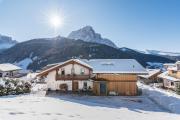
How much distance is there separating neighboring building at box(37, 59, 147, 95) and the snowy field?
10.6 ft

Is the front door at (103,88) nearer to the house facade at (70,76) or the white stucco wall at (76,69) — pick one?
the house facade at (70,76)

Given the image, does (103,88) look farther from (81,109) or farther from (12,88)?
(81,109)

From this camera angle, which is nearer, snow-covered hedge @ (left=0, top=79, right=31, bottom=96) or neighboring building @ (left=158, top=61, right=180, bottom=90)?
snow-covered hedge @ (left=0, top=79, right=31, bottom=96)

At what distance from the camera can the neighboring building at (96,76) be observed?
164 ft

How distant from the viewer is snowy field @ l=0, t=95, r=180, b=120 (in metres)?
27.2

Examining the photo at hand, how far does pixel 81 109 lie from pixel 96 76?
17624mm

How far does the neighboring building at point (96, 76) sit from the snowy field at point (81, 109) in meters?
3.22

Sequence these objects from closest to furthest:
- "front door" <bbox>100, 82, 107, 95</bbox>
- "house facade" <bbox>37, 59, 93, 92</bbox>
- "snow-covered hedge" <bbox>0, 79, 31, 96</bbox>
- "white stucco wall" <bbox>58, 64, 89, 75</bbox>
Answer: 1. "snow-covered hedge" <bbox>0, 79, 31, 96</bbox>
2. "front door" <bbox>100, 82, 107, 95</bbox>
3. "house facade" <bbox>37, 59, 93, 92</bbox>
4. "white stucco wall" <bbox>58, 64, 89, 75</bbox>

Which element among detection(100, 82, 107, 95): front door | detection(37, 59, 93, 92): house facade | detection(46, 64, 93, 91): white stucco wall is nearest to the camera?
detection(100, 82, 107, 95): front door

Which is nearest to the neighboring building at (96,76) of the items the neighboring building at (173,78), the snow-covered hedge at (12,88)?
the snow-covered hedge at (12,88)

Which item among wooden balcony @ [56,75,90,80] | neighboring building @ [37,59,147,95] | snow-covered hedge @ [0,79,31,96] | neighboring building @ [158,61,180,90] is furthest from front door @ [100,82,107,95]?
neighboring building @ [158,61,180,90]

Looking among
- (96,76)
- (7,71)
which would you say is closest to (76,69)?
(96,76)

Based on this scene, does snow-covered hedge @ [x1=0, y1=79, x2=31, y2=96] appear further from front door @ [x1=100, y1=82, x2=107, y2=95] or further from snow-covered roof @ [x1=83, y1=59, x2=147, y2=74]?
front door @ [x1=100, y1=82, x2=107, y2=95]

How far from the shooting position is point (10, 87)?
48500mm
